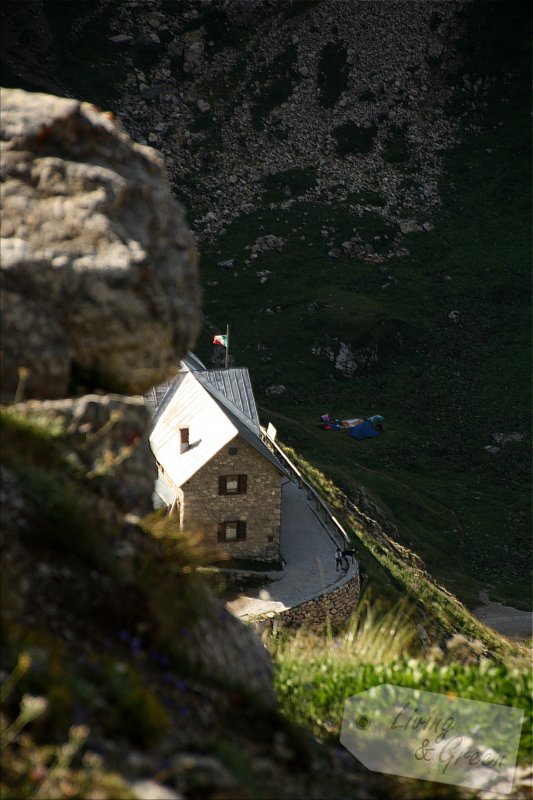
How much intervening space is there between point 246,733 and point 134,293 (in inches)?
176

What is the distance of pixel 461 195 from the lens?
89.9 m

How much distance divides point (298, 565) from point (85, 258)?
2701 centimetres

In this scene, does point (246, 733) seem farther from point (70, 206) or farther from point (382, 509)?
point (382, 509)

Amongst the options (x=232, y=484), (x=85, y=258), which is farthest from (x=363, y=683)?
(x=232, y=484)

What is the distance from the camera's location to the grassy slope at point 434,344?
54688 mm

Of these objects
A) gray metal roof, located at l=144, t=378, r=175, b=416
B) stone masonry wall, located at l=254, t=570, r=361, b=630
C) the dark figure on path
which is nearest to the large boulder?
stone masonry wall, located at l=254, t=570, r=361, b=630

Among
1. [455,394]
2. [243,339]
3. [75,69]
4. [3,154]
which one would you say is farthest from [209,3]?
[3,154]

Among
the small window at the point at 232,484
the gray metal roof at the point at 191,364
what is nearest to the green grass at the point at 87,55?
the gray metal roof at the point at 191,364

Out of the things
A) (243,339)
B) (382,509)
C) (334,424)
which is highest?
(243,339)

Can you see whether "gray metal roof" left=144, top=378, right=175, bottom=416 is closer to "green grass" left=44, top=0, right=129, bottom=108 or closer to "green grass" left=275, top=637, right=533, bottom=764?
"green grass" left=275, top=637, right=533, bottom=764

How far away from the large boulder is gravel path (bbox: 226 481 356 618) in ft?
71.3

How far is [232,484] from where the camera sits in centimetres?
3341

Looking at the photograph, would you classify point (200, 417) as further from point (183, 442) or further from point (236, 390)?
point (236, 390)

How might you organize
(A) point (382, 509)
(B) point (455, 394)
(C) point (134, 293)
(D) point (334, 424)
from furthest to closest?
1. (B) point (455, 394)
2. (D) point (334, 424)
3. (A) point (382, 509)
4. (C) point (134, 293)
